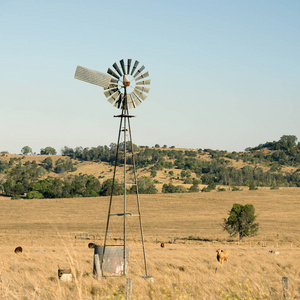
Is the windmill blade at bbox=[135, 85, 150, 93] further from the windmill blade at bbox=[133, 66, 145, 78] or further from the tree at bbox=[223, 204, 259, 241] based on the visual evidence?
the tree at bbox=[223, 204, 259, 241]

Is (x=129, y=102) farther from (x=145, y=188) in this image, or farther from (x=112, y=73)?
(x=145, y=188)

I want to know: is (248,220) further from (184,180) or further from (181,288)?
(184,180)

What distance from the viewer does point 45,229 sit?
80250 mm

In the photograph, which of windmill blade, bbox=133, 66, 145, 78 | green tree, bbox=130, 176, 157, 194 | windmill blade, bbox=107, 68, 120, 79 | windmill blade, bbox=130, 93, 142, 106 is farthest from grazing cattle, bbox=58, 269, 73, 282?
green tree, bbox=130, 176, 157, 194

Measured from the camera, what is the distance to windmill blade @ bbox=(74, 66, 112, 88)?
21.7 meters

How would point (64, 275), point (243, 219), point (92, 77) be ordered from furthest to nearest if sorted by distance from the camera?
point (243, 219)
point (92, 77)
point (64, 275)

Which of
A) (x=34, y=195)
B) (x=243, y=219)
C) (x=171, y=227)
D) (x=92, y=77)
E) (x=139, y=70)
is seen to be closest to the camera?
(x=92, y=77)

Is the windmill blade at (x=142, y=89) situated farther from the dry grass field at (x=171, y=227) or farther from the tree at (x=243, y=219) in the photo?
the tree at (x=243, y=219)

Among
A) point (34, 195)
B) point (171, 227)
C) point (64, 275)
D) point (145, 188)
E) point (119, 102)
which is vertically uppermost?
point (119, 102)

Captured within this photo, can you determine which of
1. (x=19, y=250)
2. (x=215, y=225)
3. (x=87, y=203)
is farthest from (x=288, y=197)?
(x=19, y=250)

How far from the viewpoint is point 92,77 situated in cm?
2241

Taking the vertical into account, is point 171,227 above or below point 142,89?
below

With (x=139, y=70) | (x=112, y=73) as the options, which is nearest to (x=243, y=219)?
(x=139, y=70)

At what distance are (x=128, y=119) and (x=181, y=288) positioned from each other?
10495 millimetres
